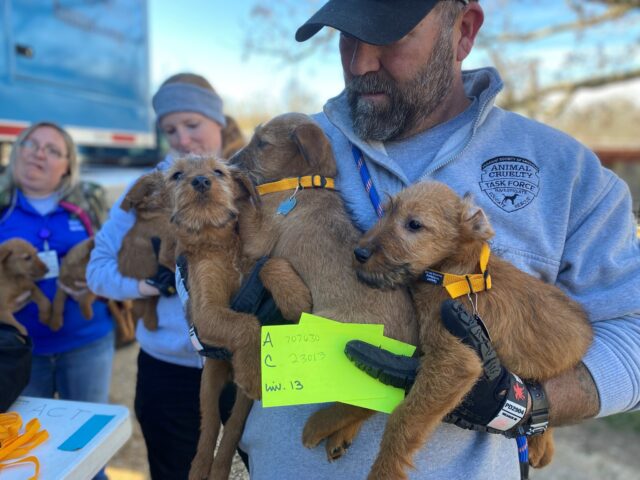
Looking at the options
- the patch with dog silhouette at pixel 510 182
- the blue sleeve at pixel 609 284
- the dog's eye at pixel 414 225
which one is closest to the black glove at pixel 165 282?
the dog's eye at pixel 414 225

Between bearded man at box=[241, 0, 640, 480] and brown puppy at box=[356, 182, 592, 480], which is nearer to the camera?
brown puppy at box=[356, 182, 592, 480]

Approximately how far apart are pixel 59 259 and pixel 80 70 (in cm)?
456

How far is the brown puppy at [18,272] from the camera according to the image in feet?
14.1

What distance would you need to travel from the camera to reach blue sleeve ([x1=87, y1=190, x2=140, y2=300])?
141 inches

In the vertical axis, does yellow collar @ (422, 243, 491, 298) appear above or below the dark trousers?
above

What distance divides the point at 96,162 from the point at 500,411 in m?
10.2

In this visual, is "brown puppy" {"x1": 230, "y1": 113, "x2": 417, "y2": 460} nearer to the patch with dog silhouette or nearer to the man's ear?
the patch with dog silhouette

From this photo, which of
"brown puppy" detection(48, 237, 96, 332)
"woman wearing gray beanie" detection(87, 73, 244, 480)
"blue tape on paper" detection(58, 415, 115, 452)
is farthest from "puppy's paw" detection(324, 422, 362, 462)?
"brown puppy" detection(48, 237, 96, 332)

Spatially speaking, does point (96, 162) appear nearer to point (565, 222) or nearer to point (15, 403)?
point (15, 403)

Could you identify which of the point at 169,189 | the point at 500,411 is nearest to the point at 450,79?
the point at 500,411

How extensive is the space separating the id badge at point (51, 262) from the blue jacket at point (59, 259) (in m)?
0.05

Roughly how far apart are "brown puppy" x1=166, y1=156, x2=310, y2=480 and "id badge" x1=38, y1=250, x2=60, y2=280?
90.4 inches

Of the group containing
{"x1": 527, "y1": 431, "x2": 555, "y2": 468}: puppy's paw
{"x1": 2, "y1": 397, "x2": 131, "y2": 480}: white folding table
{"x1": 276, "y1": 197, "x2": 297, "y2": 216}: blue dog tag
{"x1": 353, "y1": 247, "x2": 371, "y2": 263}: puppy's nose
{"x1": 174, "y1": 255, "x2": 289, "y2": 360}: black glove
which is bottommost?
{"x1": 2, "y1": 397, "x2": 131, "y2": 480}: white folding table

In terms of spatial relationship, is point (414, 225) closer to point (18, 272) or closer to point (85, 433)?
point (85, 433)
